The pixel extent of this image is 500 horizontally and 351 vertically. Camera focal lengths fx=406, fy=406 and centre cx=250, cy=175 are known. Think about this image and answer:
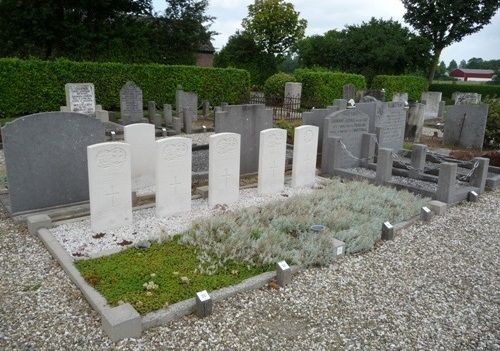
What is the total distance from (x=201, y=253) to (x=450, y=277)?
3.09 meters

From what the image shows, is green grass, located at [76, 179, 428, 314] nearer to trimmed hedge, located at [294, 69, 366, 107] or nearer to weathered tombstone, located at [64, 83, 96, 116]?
weathered tombstone, located at [64, 83, 96, 116]

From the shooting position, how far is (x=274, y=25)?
44.4m

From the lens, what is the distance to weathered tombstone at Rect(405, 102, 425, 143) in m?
15.3

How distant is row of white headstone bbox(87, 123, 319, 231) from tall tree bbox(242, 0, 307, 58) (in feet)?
128

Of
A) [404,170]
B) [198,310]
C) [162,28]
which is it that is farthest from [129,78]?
[198,310]

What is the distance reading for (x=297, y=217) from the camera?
6176 mm

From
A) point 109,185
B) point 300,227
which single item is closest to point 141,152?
point 109,185

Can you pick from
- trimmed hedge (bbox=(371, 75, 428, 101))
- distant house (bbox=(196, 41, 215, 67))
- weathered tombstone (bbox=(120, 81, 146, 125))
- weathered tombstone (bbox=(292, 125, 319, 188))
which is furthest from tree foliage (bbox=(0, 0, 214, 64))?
weathered tombstone (bbox=(292, 125, 319, 188))

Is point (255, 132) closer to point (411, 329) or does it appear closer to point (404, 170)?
point (404, 170)

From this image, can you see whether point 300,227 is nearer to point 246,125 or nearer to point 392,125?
point 246,125

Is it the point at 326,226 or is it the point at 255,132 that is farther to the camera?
the point at 255,132

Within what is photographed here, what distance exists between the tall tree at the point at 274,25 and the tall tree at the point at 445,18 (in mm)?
11753

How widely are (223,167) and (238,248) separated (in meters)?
2.22

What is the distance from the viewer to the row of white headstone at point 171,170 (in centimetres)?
570
